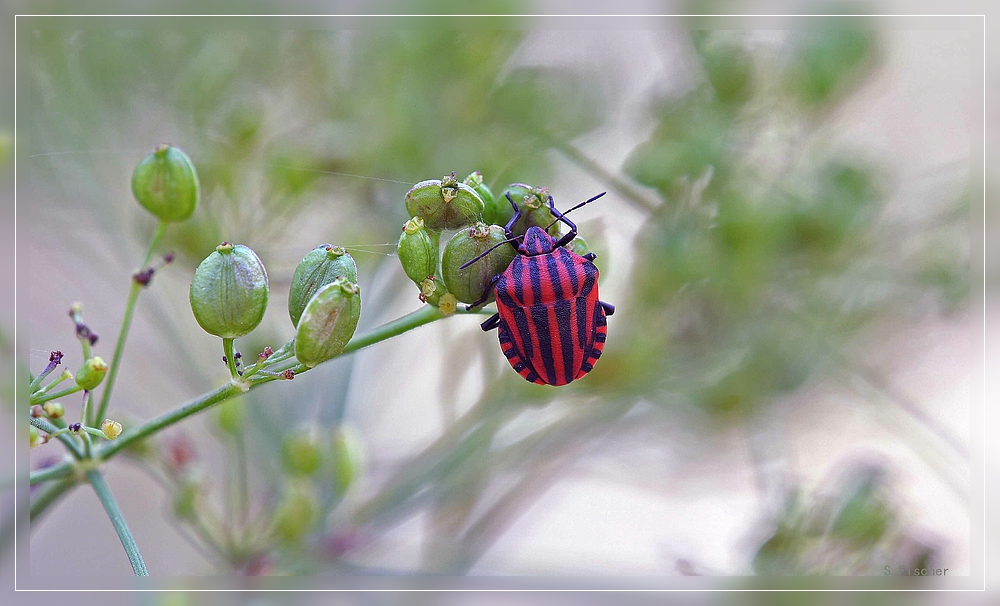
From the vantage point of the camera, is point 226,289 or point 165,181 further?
point 165,181

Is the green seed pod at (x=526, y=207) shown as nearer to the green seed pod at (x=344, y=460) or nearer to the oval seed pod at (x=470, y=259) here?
the oval seed pod at (x=470, y=259)

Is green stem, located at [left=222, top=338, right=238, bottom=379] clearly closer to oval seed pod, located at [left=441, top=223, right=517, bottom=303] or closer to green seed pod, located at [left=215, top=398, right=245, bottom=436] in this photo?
oval seed pod, located at [left=441, top=223, right=517, bottom=303]

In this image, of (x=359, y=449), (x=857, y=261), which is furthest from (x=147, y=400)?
(x=857, y=261)

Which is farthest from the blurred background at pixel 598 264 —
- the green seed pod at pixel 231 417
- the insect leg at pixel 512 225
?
the insect leg at pixel 512 225

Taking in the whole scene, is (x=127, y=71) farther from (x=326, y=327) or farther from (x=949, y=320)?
(x=949, y=320)

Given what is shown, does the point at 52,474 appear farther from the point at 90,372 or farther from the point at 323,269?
the point at 323,269

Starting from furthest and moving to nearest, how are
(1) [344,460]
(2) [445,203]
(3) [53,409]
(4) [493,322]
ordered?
(1) [344,460] → (4) [493,322] → (2) [445,203] → (3) [53,409]

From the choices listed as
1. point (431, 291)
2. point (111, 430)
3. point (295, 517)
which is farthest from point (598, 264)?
point (111, 430)
